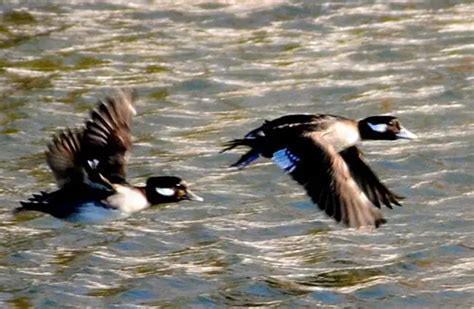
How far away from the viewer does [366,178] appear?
38.4 ft

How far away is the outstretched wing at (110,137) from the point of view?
1127cm

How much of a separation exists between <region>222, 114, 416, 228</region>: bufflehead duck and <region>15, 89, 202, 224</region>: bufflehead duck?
70 centimetres

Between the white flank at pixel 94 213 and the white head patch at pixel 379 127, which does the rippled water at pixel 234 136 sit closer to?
the white flank at pixel 94 213

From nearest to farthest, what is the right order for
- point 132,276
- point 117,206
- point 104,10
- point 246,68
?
point 117,206
point 132,276
point 246,68
point 104,10

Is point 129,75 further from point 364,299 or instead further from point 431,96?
point 364,299

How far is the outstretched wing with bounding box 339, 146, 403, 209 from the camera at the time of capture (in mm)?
11703

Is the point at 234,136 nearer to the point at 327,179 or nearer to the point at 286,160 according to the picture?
the point at 286,160

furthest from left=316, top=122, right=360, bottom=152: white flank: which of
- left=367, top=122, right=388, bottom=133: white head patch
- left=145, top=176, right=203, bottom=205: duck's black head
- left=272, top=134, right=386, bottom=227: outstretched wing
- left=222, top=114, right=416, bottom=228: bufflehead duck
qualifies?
left=145, top=176, right=203, bottom=205: duck's black head

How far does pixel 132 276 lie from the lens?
12.1 meters

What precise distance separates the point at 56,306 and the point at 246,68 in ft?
20.9

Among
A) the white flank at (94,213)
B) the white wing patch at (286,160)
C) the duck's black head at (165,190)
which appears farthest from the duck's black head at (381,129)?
the white flank at (94,213)

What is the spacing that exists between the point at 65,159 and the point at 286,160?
1419 mm

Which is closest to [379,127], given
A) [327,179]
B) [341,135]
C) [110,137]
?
[341,135]

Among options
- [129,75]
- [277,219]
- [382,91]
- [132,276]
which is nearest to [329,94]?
[382,91]
